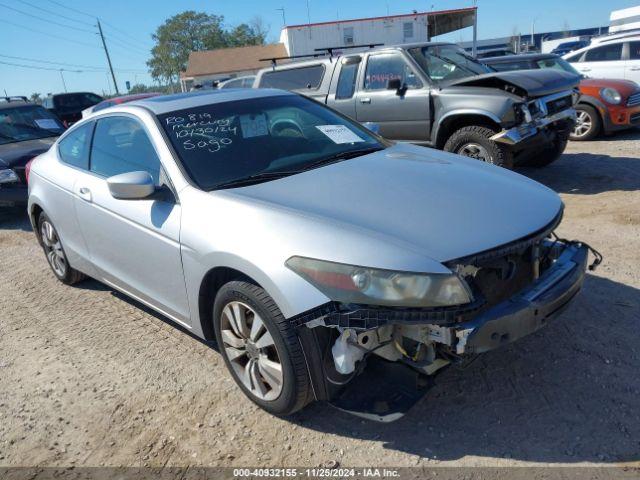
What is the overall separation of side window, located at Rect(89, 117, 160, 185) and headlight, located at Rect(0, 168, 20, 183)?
13.3 feet

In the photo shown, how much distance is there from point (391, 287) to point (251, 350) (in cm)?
92

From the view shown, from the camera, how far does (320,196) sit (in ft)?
9.04

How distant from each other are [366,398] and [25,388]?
223cm

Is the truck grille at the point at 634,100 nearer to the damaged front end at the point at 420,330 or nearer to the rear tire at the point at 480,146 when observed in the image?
the rear tire at the point at 480,146

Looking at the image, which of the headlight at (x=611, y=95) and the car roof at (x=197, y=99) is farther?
the headlight at (x=611, y=95)

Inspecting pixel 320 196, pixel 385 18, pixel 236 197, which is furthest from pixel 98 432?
pixel 385 18

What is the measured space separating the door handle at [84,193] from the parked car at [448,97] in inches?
168

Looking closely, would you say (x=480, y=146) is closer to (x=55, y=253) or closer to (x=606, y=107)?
(x=606, y=107)

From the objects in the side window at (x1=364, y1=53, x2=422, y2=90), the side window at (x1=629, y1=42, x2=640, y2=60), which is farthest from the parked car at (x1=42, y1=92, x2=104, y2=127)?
the side window at (x1=629, y1=42, x2=640, y2=60)

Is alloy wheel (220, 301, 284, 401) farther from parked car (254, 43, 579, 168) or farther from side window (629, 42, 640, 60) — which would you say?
side window (629, 42, 640, 60)

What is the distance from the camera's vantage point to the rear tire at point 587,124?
8.98 m

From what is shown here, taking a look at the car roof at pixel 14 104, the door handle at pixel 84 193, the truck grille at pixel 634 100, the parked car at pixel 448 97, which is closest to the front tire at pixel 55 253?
the door handle at pixel 84 193

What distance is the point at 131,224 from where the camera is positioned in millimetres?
3246

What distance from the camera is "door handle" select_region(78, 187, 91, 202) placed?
3713 millimetres
